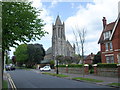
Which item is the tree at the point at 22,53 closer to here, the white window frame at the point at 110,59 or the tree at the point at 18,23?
the white window frame at the point at 110,59

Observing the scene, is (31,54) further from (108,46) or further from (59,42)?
(108,46)

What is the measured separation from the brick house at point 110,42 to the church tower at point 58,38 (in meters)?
68.6

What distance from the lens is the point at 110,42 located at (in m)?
35.7

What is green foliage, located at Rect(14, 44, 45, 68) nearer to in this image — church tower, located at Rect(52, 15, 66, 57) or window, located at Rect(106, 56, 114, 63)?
church tower, located at Rect(52, 15, 66, 57)

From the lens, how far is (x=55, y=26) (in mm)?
109125

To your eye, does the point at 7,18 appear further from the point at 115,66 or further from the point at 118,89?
the point at 115,66

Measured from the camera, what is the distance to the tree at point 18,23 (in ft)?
41.3

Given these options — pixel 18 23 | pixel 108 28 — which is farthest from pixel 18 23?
pixel 108 28

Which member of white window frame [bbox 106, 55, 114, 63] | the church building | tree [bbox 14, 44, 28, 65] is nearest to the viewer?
white window frame [bbox 106, 55, 114, 63]

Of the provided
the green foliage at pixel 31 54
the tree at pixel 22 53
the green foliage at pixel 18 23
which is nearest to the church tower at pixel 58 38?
the tree at pixel 22 53

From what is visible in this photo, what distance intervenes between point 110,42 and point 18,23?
2552 cm

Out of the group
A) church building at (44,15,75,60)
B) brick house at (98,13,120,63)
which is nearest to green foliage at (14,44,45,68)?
church building at (44,15,75,60)

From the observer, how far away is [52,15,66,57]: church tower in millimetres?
107875

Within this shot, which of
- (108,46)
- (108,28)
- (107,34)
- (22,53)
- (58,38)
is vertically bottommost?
(108,46)
